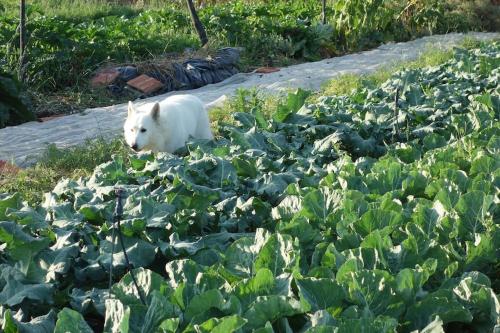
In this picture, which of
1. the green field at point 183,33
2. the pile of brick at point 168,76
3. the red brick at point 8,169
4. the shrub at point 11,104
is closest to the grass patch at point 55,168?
the red brick at point 8,169

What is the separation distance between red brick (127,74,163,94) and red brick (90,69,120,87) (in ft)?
0.94

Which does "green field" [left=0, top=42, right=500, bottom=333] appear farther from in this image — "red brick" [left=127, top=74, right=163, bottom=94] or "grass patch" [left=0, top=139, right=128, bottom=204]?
"red brick" [left=127, top=74, right=163, bottom=94]

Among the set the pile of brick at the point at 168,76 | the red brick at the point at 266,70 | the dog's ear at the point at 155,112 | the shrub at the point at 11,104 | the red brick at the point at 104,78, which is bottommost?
the red brick at the point at 266,70

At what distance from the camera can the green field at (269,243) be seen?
3.03 metres

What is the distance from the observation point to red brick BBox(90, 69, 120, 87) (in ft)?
38.1

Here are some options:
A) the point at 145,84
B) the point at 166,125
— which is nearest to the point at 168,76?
the point at 145,84

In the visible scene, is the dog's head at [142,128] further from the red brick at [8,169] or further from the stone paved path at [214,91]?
the stone paved path at [214,91]

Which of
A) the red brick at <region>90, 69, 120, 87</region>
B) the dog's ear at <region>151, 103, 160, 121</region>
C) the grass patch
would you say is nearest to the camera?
the grass patch

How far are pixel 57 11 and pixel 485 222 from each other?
15.4m

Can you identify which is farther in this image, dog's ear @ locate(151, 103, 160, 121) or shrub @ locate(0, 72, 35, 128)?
shrub @ locate(0, 72, 35, 128)

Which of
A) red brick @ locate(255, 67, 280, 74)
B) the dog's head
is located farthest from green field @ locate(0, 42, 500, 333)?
red brick @ locate(255, 67, 280, 74)

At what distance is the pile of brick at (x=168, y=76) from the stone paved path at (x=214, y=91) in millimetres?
310

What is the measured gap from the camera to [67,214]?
4.43 m

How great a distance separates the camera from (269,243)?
3.48 meters
